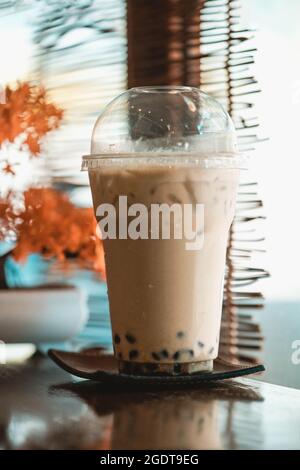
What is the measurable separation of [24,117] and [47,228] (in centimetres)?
20

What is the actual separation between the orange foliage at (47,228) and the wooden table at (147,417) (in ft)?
1.10

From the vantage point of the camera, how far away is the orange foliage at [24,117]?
134 cm

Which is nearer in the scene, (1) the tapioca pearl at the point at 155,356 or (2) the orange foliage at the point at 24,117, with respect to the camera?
(1) the tapioca pearl at the point at 155,356

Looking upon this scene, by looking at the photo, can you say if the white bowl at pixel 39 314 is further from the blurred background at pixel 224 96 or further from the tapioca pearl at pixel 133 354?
the tapioca pearl at pixel 133 354

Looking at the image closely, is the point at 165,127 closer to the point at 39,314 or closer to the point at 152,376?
the point at 152,376

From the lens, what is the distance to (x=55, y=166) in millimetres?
1666

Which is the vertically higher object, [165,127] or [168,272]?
[165,127]

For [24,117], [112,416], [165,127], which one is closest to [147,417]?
[112,416]

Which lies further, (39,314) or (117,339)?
(39,314)

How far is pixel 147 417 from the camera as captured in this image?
79cm

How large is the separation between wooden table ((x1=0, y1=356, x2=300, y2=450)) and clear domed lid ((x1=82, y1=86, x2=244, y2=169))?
0.88 ft

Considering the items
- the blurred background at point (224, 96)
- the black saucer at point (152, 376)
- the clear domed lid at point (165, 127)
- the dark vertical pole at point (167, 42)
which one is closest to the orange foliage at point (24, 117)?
the blurred background at point (224, 96)

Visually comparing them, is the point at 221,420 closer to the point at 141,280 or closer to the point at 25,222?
the point at 141,280

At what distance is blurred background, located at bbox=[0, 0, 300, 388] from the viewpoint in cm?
→ 145
